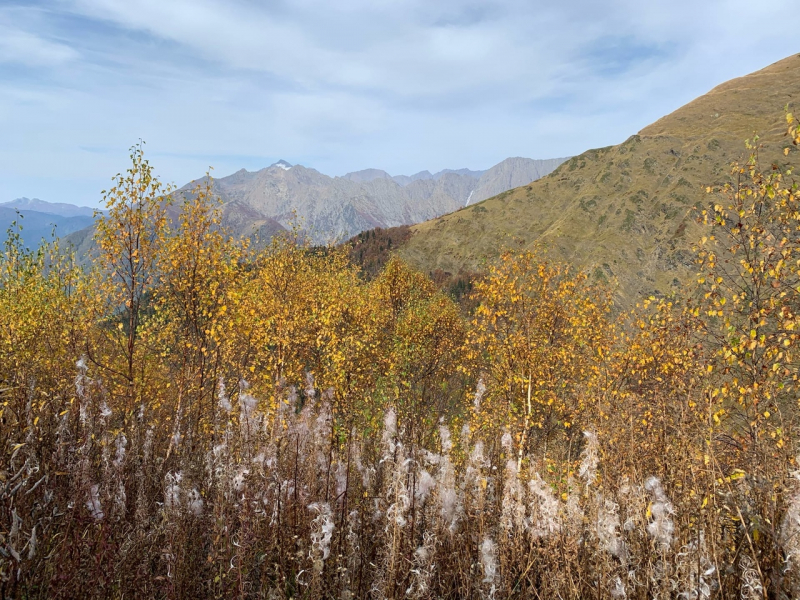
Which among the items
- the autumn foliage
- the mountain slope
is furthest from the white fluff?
the mountain slope

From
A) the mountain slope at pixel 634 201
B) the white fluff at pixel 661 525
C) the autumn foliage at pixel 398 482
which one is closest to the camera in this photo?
the autumn foliage at pixel 398 482

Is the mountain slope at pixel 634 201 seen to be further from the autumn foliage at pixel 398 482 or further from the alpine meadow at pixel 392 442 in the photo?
the autumn foliage at pixel 398 482

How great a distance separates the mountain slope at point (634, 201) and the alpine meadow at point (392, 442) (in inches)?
2581

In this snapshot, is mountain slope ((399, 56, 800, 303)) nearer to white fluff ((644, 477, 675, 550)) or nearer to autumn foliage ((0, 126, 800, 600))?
autumn foliage ((0, 126, 800, 600))

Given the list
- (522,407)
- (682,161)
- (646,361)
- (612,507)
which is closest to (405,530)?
(612,507)

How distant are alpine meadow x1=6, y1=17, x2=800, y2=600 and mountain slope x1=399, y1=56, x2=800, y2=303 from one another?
65569mm

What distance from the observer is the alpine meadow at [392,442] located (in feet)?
14.6

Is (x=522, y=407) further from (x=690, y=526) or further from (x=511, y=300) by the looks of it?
(x=690, y=526)

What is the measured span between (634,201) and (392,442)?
4448 inches

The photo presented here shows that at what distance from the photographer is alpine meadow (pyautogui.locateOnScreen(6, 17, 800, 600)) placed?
4.44 m

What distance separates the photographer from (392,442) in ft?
18.0

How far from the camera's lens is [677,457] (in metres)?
5.01

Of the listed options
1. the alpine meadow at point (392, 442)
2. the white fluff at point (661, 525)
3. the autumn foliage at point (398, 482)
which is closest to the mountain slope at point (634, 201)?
the alpine meadow at point (392, 442)

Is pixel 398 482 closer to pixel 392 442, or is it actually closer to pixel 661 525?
pixel 392 442
